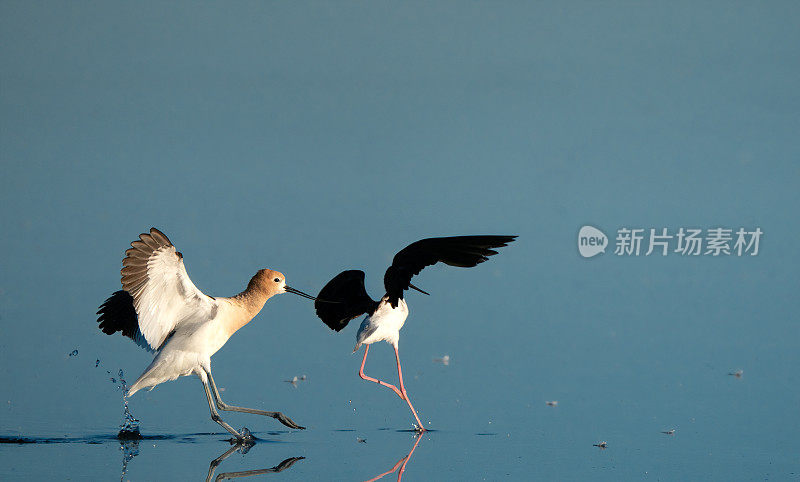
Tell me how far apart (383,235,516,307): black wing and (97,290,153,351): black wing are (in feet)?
5.69

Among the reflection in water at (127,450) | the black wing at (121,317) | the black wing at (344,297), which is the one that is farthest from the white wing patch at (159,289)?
the black wing at (344,297)

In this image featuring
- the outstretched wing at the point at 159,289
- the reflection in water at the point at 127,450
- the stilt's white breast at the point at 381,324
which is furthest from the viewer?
the stilt's white breast at the point at 381,324

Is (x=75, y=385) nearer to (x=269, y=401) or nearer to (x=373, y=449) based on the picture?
(x=269, y=401)

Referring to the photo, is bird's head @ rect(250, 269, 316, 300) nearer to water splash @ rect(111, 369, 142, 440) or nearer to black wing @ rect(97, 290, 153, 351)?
black wing @ rect(97, 290, 153, 351)

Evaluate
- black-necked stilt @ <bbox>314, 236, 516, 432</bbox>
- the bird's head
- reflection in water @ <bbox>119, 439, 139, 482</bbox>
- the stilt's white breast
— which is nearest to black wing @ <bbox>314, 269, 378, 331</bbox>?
black-necked stilt @ <bbox>314, 236, 516, 432</bbox>

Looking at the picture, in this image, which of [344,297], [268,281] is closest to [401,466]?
[268,281]

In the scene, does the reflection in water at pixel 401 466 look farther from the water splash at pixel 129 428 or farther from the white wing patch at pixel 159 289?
the water splash at pixel 129 428

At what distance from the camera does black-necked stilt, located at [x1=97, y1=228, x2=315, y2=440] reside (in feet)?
18.6

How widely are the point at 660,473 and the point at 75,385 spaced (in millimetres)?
4317

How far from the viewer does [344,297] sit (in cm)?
743

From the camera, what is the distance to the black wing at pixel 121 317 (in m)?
6.62

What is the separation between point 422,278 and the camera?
10.5m

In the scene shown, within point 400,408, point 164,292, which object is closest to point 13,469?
point 164,292

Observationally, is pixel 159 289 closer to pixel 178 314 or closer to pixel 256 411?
pixel 178 314
